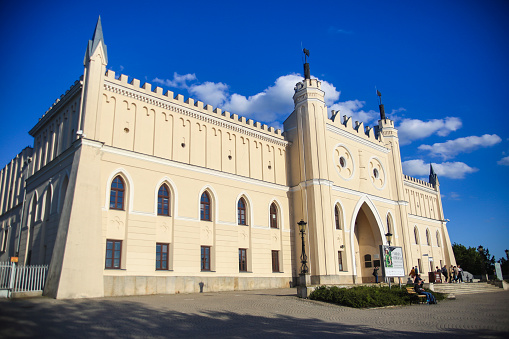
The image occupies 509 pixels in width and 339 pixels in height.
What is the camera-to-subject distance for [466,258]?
61438mm

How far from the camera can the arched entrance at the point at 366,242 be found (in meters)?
33.1

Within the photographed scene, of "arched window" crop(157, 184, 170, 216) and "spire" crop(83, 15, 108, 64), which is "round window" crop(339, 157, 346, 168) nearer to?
"arched window" crop(157, 184, 170, 216)

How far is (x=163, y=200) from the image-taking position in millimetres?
22156

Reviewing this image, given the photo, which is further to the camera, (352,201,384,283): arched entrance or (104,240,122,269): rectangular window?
(352,201,384,283): arched entrance

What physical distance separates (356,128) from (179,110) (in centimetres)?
1856

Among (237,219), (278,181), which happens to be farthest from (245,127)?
(237,219)

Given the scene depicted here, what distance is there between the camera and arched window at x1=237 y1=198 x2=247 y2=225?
26.1m

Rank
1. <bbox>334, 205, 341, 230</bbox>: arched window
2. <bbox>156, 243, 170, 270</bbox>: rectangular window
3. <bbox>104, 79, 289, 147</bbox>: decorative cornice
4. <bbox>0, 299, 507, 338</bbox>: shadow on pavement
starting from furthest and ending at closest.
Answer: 1. <bbox>334, 205, 341, 230</bbox>: arched window
2. <bbox>104, 79, 289, 147</bbox>: decorative cornice
3. <bbox>156, 243, 170, 270</bbox>: rectangular window
4. <bbox>0, 299, 507, 338</bbox>: shadow on pavement

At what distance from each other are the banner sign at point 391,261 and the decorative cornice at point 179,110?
1159 centimetres

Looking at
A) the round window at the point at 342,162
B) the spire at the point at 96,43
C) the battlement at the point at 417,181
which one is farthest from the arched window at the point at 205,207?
the battlement at the point at 417,181

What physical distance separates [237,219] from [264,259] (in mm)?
3451

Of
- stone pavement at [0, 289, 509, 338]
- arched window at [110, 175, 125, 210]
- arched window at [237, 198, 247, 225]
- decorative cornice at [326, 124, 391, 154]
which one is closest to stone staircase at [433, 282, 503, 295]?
stone pavement at [0, 289, 509, 338]

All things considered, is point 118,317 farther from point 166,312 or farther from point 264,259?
point 264,259

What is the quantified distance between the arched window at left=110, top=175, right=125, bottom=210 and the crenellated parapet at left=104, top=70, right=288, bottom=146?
4939 millimetres
